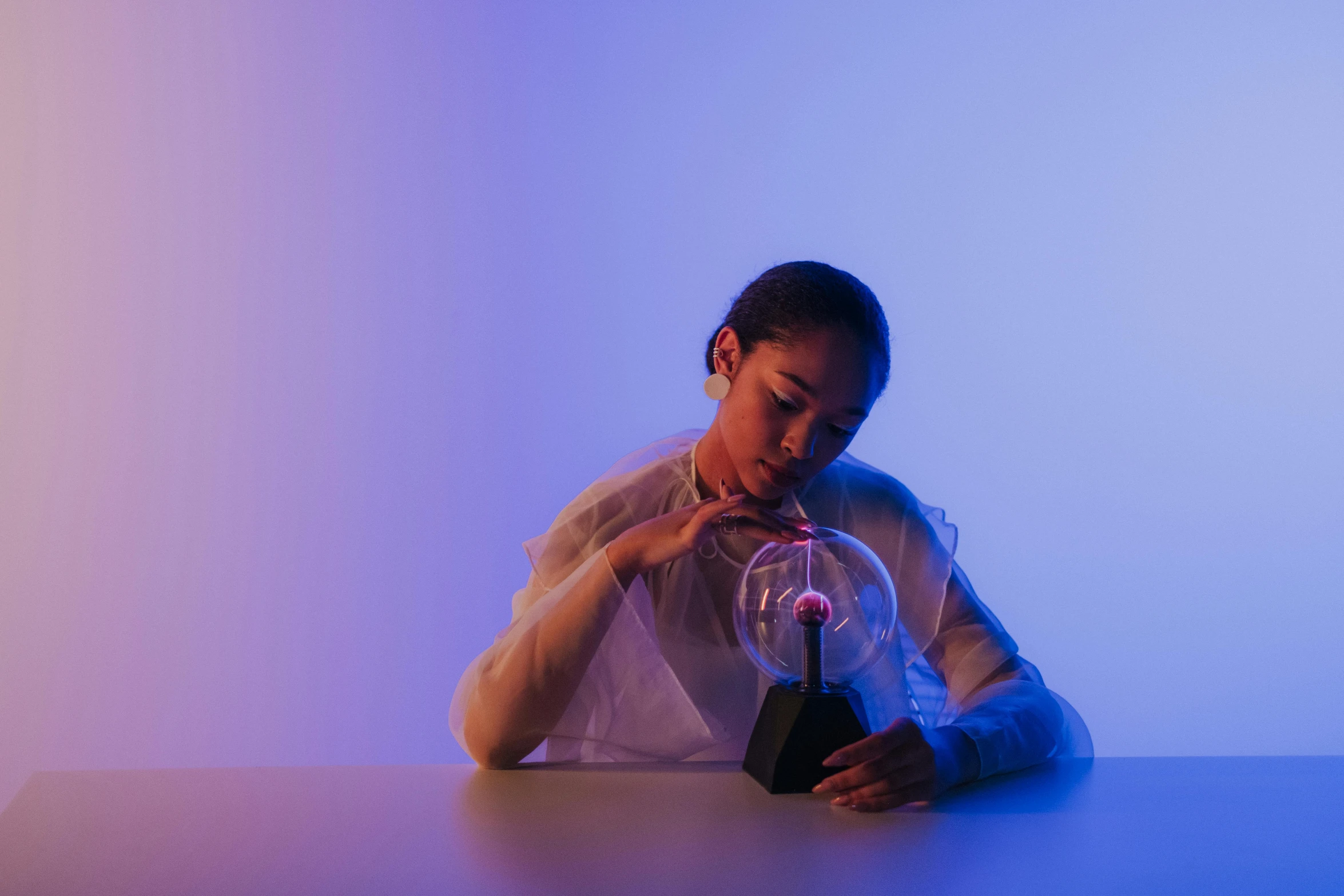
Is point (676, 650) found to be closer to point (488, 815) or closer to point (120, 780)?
point (488, 815)

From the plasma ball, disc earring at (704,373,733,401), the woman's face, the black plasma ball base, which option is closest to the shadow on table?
the black plasma ball base

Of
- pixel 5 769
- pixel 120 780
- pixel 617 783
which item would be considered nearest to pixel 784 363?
pixel 617 783

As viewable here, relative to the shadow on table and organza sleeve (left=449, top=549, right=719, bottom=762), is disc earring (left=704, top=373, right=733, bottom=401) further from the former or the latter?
the shadow on table

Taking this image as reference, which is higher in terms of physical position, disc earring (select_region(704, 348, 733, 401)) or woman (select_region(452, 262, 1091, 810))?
disc earring (select_region(704, 348, 733, 401))

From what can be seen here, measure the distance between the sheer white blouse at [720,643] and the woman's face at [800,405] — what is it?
0.64 ft

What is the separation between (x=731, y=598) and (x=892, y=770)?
1.55ft

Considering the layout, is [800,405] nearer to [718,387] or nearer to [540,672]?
[718,387]

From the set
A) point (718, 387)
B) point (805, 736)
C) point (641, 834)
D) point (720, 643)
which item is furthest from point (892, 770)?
point (718, 387)

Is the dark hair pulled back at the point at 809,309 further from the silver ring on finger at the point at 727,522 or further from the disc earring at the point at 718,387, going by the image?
the silver ring on finger at the point at 727,522

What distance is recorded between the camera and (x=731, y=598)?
158cm

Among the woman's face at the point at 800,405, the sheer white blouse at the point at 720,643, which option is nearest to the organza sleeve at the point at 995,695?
the sheer white blouse at the point at 720,643

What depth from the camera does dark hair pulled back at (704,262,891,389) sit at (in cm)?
146

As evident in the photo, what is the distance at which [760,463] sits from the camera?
57.5 inches

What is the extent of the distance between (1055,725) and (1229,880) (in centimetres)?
41
